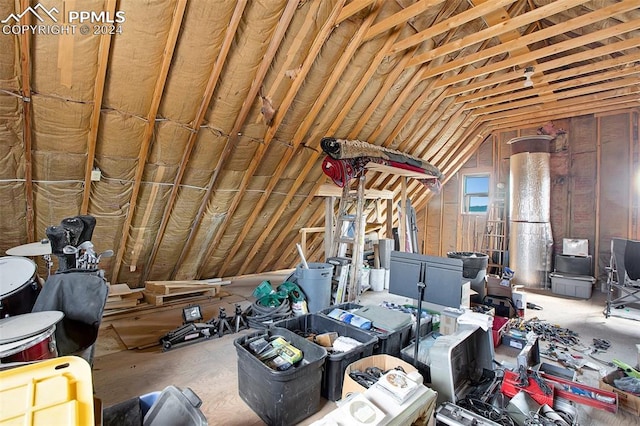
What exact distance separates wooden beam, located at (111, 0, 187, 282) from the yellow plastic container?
239 cm

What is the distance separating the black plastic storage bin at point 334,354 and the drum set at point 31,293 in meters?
1.51

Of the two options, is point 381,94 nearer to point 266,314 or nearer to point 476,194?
point 266,314

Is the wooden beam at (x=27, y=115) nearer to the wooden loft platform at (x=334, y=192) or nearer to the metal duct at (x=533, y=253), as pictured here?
the wooden loft platform at (x=334, y=192)

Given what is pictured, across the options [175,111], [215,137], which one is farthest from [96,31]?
[215,137]

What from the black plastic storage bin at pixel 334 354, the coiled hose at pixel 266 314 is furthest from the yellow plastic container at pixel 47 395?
the coiled hose at pixel 266 314

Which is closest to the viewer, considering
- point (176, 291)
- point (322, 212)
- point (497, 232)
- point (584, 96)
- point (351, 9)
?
point (351, 9)

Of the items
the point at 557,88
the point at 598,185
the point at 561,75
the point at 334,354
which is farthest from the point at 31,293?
the point at 598,185

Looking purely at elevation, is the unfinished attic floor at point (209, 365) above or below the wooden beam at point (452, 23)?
below

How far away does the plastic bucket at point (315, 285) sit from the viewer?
3.77m

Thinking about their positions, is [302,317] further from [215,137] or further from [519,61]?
[519,61]

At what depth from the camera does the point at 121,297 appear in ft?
13.2

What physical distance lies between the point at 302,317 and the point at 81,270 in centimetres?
178

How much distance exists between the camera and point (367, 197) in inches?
212

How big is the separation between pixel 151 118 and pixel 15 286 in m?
1.73
